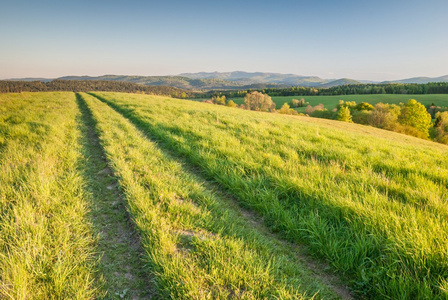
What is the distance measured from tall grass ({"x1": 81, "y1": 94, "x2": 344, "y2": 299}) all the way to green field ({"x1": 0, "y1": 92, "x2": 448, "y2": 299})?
0.02m

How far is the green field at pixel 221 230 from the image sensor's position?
2.27 meters

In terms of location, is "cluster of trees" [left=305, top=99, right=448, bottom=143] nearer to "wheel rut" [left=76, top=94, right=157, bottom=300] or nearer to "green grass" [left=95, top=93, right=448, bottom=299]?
"green grass" [left=95, top=93, right=448, bottom=299]

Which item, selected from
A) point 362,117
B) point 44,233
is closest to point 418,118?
point 362,117

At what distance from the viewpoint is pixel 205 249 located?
9.04ft

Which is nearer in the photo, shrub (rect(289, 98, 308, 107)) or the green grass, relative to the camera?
the green grass

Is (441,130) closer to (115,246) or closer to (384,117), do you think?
(384,117)

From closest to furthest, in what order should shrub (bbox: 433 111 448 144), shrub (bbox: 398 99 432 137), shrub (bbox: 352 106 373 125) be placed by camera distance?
shrub (bbox: 433 111 448 144)
shrub (bbox: 398 99 432 137)
shrub (bbox: 352 106 373 125)

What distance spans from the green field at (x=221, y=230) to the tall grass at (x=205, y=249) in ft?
0.06

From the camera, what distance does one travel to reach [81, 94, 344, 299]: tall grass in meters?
2.24

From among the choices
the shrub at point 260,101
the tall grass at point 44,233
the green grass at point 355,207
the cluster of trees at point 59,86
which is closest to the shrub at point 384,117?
the shrub at point 260,101

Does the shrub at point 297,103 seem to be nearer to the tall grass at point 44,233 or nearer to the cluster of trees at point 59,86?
the cluster of trees at point 59,86

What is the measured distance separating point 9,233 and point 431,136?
256 ft

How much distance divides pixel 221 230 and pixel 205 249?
0.44 meters

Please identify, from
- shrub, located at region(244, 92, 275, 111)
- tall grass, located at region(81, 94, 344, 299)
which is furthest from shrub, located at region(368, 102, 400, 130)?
tall grass, located at region(81, 94, 344, 299)
